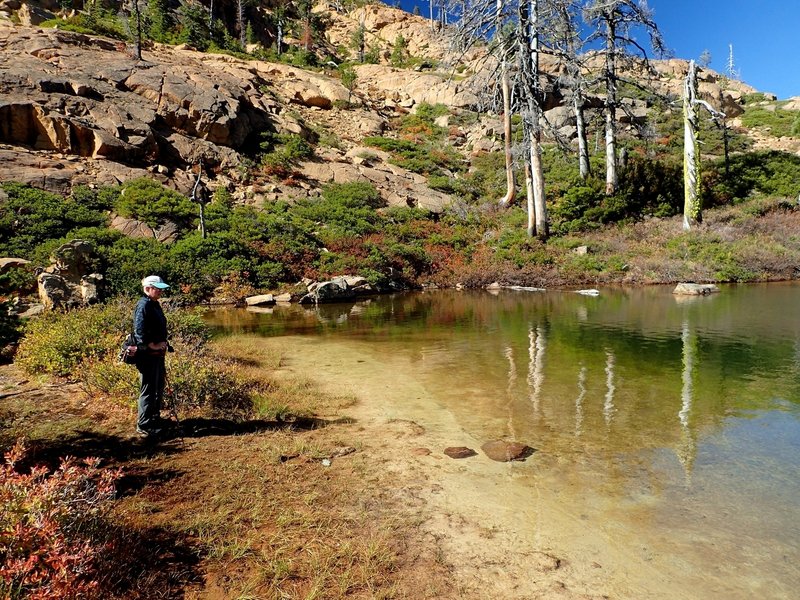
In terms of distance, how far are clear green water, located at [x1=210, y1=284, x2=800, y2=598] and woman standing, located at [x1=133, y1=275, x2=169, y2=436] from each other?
335 centimetres

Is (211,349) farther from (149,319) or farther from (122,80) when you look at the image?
(122,80)

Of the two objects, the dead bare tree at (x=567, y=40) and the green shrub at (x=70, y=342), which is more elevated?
the dead bare tree at (x=567, y=40)

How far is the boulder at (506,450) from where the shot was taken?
4.49 metres

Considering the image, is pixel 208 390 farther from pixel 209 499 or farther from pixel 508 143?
pixel 508 143

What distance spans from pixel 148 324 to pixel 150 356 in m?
0.37

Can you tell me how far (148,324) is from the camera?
520cm

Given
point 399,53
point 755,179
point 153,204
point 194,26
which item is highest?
point 399,53

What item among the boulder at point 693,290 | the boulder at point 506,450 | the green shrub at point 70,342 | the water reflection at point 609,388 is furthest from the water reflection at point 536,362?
the boulder at point 693,290

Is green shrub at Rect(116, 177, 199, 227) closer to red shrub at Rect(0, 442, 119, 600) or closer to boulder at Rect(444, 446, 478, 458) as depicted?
boulder at Rect(444, 446, 478, 458)

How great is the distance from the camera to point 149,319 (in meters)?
5.23

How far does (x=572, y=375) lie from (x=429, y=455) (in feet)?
11.6

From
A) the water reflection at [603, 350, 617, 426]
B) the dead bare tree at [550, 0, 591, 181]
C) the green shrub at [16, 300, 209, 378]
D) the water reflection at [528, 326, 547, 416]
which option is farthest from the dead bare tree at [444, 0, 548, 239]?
the green shrub at [16, 300, 209, 378]

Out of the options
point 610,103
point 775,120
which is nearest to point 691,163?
point 610,103

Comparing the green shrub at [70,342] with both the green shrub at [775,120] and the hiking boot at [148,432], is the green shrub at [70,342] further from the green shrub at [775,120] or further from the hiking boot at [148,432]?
the green shrub at [775,120]
